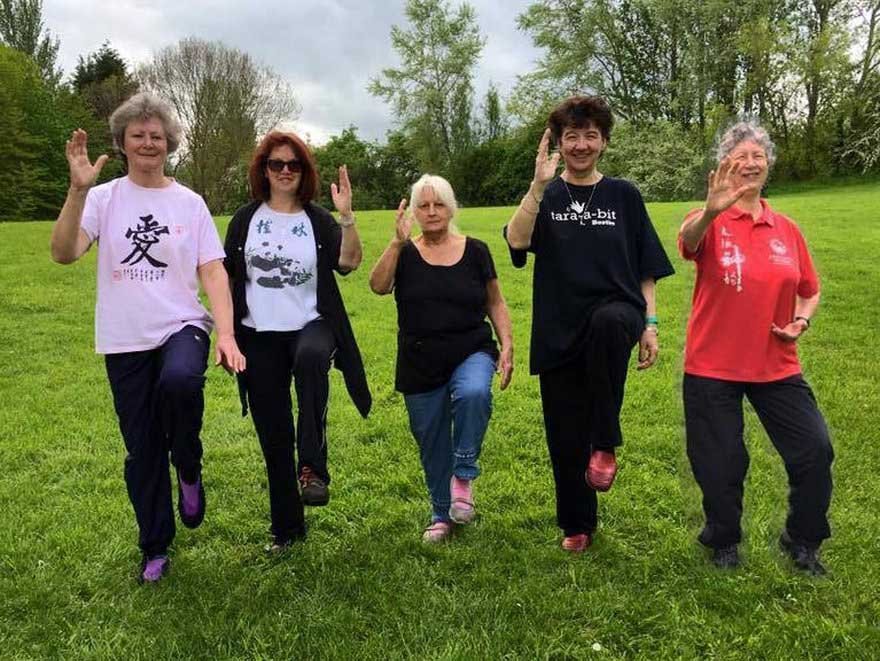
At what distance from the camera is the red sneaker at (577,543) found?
404 centimetres

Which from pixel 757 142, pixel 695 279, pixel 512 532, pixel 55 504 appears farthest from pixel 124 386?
pixel 757 142

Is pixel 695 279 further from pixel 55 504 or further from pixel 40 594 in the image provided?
Result: pixel 55 504

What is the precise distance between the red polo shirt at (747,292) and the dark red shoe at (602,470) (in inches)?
24.0

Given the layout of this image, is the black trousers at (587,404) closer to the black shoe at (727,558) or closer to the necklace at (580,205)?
the necklace at (580,205)

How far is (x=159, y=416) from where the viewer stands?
3.60 m

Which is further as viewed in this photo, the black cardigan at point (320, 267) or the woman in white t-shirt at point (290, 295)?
the black cardigan at point (320, 267)

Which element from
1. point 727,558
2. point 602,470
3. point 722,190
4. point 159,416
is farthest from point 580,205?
point 159,416

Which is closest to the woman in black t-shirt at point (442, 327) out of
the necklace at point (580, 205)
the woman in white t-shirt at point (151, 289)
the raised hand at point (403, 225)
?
the raised hand at point (403, 225)

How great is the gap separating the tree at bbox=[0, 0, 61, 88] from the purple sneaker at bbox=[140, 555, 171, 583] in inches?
1749

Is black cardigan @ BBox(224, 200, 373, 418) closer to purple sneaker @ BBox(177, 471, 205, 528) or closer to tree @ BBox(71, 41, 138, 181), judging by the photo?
purple sneaker @ BBox(177, 471, 205, 528)

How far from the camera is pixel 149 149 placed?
3535 millimetres

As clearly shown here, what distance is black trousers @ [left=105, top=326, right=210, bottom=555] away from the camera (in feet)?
11.1

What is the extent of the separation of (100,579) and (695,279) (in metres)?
3.54

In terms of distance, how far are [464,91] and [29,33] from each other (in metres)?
25.8
